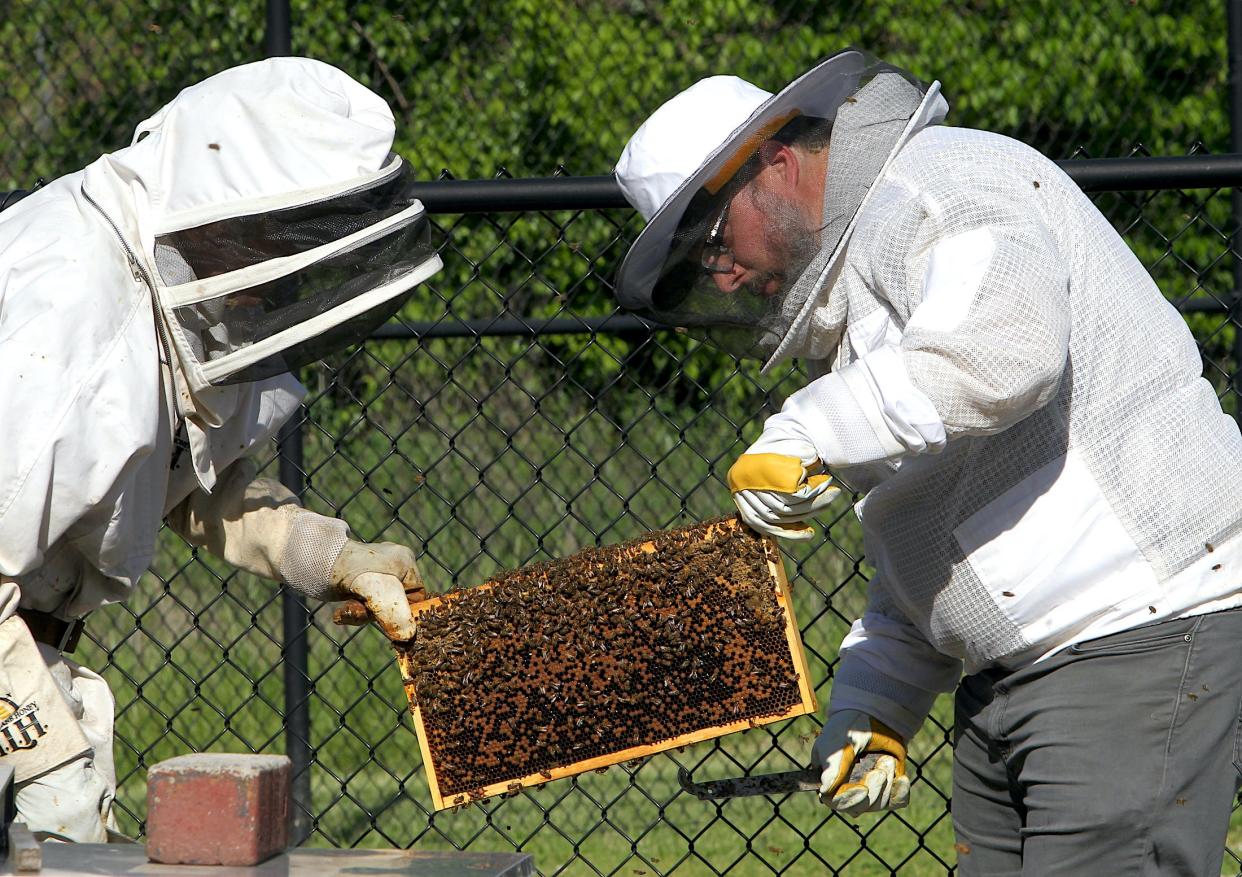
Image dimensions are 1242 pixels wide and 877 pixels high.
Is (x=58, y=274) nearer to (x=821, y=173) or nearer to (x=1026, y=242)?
(x=821, y=173)

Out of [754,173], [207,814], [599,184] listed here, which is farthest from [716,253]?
[207,814]

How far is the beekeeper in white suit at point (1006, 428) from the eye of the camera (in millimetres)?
1904

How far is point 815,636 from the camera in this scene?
5.96 metres

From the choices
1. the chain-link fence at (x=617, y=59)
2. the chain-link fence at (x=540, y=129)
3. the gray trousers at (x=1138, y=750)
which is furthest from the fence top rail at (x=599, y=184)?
the chain-link fence at (x=617, y=59)

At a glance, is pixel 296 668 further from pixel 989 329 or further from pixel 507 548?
pixel 507 548

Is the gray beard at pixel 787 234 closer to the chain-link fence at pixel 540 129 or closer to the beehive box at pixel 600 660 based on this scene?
the beehive box at pixel 600 660

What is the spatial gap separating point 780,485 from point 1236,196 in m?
2.26

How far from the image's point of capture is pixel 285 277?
2.30 m

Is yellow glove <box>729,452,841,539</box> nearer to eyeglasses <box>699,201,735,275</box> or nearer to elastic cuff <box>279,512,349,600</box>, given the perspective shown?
eyeglasses <box>699,201,735,275</box>

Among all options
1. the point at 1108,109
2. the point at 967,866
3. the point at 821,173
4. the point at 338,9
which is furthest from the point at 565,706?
the point at 1108,109

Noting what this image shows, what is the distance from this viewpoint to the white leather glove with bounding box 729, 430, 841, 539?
6.37 ft

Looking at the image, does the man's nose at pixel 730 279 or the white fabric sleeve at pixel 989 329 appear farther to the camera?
the man's nose at pixel 730 279

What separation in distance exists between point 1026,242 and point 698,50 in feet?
18.1

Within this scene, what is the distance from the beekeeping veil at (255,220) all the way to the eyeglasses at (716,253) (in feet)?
1.75
